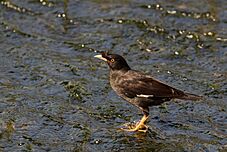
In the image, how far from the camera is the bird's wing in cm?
796

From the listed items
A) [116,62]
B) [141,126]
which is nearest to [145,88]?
[141,126]

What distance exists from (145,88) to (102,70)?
204 centimetres

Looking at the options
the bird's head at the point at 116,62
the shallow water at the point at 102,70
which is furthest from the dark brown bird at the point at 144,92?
the shallow water at the point at 102,70

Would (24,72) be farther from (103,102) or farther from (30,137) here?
(30,137)

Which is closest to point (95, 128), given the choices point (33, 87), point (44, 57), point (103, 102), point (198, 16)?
point (103, 102)

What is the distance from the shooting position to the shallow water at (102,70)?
7844 millimetres

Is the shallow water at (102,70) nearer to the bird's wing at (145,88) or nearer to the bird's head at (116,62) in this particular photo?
the bird's wing at (145,88)

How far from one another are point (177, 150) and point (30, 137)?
5.20 feet

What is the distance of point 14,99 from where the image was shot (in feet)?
28.8

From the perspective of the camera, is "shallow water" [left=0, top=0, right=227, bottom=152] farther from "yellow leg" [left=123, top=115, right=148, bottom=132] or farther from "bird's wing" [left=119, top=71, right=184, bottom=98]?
"bird's wing" [left=119, top=71, right=184, bottom=98]

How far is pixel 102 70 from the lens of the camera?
32.9ft

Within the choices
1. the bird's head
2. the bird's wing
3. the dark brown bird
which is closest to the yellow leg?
the dark brown bird

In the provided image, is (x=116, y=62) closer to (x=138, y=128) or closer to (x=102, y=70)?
(x=138, y=128)

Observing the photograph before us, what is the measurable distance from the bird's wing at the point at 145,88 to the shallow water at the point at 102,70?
0.42 meters
